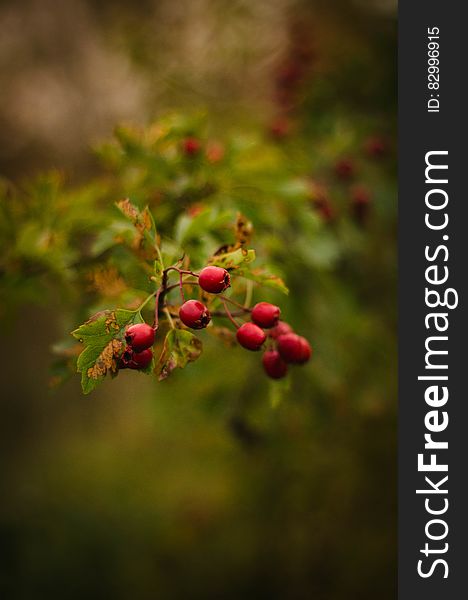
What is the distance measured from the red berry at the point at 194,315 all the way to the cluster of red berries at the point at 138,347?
59 mm

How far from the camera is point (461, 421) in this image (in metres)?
1.67

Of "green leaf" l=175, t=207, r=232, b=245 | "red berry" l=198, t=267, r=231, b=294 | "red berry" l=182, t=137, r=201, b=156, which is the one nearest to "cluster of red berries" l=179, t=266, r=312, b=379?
"red berry" l=198, t=267, r=231, b=294

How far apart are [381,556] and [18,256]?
11.1ft

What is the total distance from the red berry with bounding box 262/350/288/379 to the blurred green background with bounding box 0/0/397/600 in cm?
9

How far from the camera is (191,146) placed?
1.48 meters

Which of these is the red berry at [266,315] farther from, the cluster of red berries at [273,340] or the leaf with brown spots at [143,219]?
the leaf with brown spots at [143,219]

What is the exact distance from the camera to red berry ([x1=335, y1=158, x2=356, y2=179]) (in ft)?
6.59

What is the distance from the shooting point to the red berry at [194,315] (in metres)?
0.81

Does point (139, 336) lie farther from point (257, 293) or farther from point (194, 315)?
point (257, 293)

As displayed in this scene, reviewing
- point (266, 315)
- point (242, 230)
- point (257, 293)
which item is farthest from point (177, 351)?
point (257, 293)

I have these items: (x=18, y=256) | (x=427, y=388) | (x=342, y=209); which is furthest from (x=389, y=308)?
(x=18, y=256)

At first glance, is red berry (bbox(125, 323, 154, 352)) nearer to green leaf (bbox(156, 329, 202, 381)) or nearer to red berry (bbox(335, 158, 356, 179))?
green leaf (bbox(156, 329, 202, 381))

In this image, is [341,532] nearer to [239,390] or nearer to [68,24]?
[239,390]

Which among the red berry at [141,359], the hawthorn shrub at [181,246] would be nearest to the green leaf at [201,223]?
the hawthorn shrub at [181,246]
